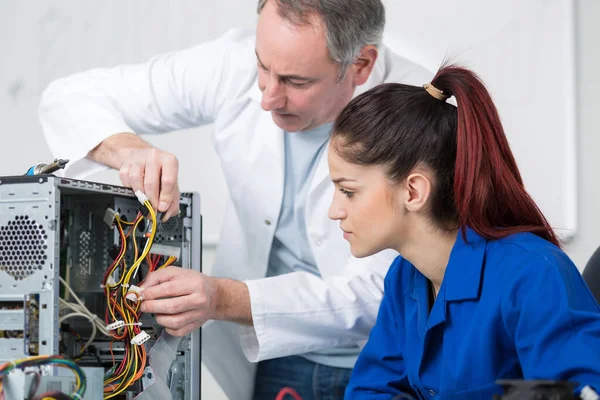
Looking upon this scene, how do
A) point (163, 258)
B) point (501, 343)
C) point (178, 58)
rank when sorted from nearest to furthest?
point (501, 343) → point (163, 258) → point (178, 58)

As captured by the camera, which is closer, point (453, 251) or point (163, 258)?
point (453, 251)

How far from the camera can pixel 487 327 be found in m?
1.19

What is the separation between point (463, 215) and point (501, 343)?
23 cm

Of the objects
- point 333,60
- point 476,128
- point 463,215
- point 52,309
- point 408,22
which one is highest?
point 408,22

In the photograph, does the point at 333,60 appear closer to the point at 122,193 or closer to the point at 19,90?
the point at 122,193

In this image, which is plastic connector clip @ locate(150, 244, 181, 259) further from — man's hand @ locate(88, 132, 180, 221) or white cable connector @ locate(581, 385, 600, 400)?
white cable connector @ locate(581, 385, 600, 400)

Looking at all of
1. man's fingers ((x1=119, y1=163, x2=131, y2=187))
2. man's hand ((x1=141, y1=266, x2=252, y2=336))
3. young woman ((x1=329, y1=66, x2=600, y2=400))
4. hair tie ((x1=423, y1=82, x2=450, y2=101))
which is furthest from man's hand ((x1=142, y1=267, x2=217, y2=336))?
hair tie ((x1=423, y1=82, x2=450, y2=101))

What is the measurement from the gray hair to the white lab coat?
0.55 feet

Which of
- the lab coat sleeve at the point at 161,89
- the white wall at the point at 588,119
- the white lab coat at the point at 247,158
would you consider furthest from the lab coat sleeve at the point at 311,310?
the white wall at the point at 588,119

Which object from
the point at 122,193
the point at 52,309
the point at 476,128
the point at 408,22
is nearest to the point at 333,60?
the point at 476,128

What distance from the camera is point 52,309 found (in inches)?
43.4

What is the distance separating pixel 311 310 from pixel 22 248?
68cm

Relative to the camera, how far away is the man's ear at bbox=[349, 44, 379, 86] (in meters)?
1.78

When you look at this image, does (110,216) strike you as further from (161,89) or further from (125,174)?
(161,89)
